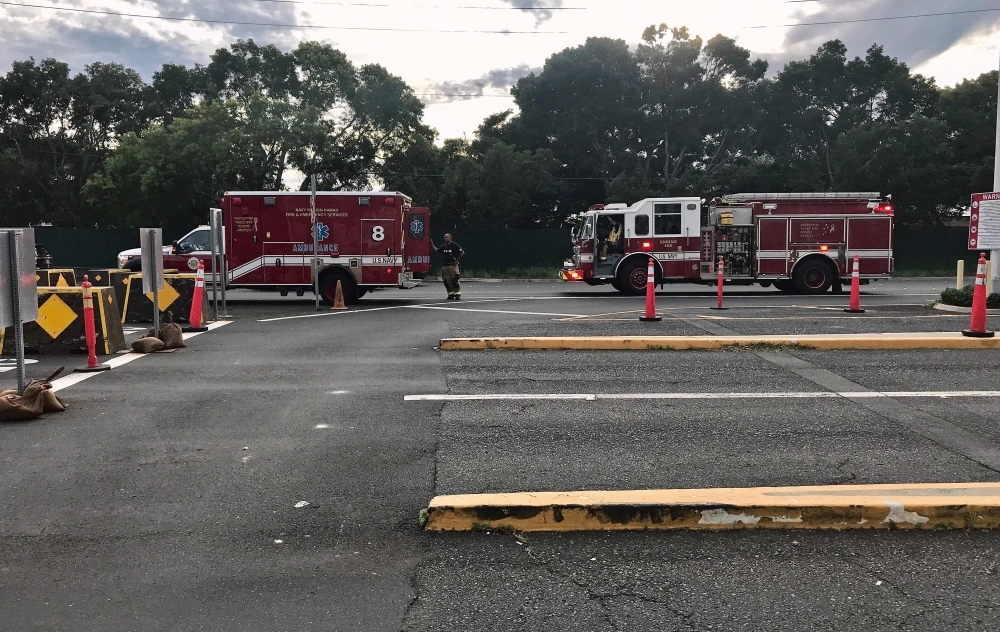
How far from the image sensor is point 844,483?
Answer: 18.3 ft

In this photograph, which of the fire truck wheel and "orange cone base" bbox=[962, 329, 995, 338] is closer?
"orange cone base" bbox=[962, 329, 995, 338]

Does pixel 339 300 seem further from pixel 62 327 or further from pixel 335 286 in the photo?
pixel 62 327

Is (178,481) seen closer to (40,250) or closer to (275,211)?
(275,211)

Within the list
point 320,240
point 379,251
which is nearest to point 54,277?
point 320,240

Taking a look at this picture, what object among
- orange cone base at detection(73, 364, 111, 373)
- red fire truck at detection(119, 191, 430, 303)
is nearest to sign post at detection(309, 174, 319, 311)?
red fire truck at detection(119, 191, 430, 303)

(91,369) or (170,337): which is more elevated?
(170,337)

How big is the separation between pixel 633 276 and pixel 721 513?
1924 centimetres

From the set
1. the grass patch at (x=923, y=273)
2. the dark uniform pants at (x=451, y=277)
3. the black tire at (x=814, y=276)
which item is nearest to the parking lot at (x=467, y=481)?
the dark uniform pants at (x=451, y=277)

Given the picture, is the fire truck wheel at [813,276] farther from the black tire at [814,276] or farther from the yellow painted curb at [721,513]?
the yellow painted curb at [721,513]

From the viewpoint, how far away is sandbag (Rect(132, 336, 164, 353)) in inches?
463

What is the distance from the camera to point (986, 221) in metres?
16.2

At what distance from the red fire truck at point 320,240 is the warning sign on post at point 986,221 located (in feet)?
39.7

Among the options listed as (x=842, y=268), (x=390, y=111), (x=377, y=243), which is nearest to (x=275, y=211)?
(x=377, y=243)

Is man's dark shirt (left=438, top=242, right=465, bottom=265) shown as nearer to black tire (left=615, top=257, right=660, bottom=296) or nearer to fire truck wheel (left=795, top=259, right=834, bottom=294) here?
black tire (left=615, top=257, right=660, bottom=296)
